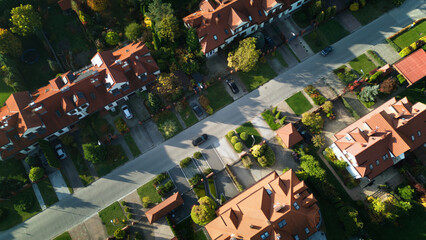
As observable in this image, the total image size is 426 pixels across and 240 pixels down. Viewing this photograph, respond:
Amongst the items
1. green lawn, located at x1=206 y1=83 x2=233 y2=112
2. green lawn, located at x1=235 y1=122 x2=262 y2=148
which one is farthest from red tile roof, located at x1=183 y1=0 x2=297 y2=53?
green lawn, located at x1=235 y1=122 x2=262 y2=148

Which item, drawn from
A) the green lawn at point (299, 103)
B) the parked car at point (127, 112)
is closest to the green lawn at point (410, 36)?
the green lawn at point (299, 103)

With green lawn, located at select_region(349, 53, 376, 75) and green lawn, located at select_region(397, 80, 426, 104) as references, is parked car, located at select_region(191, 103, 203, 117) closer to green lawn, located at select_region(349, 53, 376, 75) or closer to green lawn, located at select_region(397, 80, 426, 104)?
green lawn, located at select_region(349, 53, 376, 75)

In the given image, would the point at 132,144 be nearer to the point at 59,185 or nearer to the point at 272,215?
the point at 59,185

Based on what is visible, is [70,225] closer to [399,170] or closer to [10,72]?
[10,72]

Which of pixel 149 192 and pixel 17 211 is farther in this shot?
pixel 149 192

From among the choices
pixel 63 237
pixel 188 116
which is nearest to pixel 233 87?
pixel 188 116

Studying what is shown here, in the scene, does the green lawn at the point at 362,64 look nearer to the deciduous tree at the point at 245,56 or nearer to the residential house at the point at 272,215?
the deciduous tree at the point at 245,56
